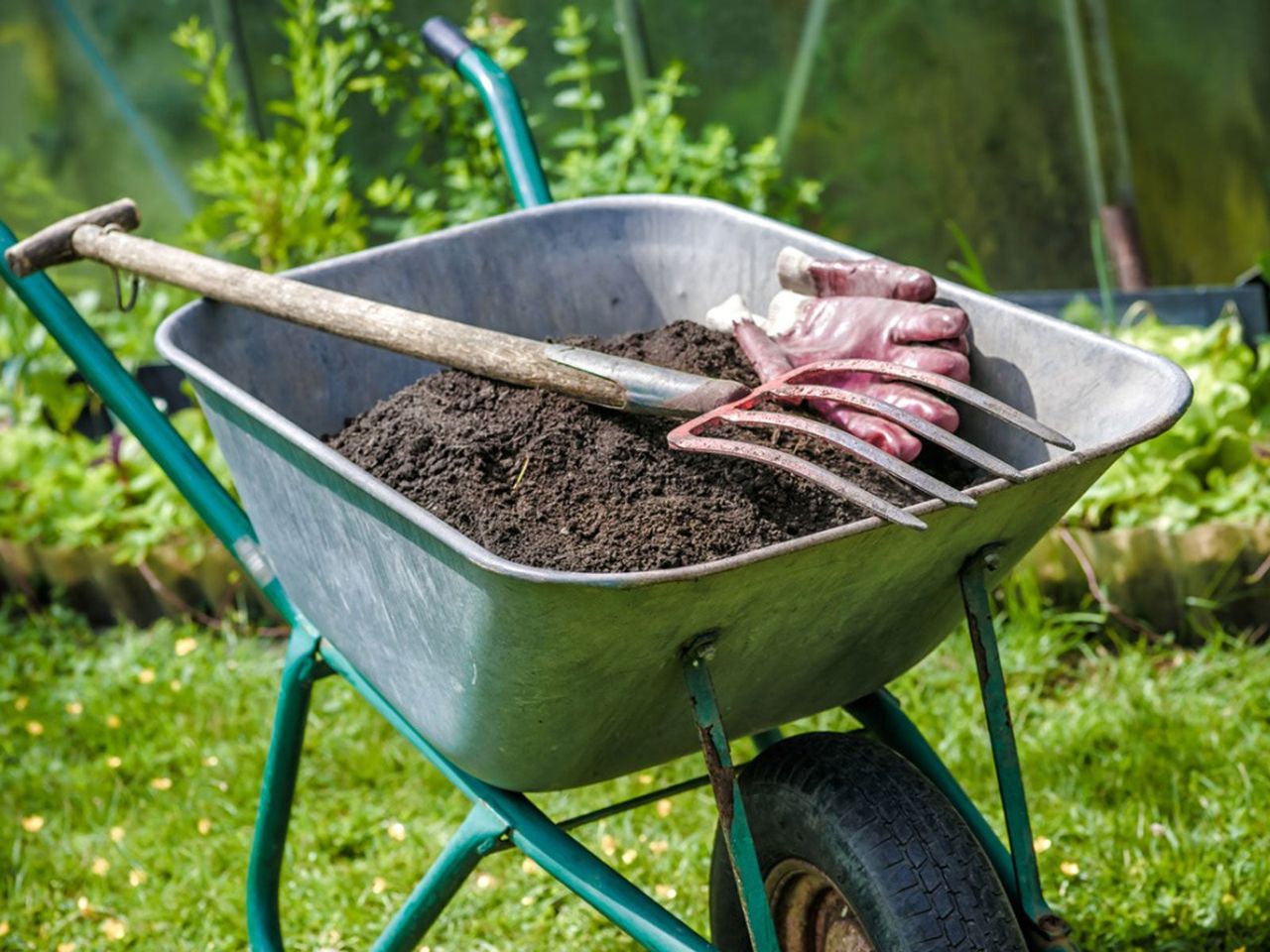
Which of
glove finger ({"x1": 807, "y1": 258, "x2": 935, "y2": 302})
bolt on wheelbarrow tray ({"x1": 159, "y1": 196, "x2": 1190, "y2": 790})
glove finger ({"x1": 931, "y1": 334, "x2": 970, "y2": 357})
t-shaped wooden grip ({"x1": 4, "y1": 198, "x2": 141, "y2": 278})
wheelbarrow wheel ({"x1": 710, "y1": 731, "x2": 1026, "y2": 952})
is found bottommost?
wheelbarrow wheel ({"x1": 710, "y1": 731, "x2": 1026, "y2": 952})

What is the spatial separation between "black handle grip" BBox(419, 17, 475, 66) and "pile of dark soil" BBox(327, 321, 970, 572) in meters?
0.84

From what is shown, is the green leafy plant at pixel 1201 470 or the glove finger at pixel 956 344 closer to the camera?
the glove finger at pixel 956 344

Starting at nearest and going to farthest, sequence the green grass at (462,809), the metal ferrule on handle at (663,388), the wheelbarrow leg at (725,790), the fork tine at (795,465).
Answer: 1. the fork tine at (795,465)
2. the wheelbarrow leg at (725,790)
3. the metal ferrule on handle at (663,388)
4. the green grass at (462,809)

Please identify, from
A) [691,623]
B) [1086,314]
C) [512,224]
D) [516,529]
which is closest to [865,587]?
[691,623]

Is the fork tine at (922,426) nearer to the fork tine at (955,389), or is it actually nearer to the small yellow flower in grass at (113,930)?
the fork tine at (955,389)

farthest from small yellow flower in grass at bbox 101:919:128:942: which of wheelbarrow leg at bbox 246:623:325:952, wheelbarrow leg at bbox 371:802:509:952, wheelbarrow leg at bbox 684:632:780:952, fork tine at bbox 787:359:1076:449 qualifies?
fork tine at bbox 787:359:1076:449

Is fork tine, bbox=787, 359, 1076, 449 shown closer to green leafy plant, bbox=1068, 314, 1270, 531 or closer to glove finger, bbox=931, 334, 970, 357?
glove finger, bbox=931, 334, 970, 357

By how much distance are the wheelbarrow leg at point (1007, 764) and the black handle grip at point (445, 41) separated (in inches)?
51.0

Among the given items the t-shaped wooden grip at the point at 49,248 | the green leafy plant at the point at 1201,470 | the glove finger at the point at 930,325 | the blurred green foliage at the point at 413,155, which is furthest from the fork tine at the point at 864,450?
the blurred green foliage at the point at 413,155

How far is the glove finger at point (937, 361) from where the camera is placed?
161 cm

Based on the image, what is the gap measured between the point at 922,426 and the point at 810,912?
0.54 meters

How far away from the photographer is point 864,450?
1324 mm

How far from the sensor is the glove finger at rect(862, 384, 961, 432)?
159cm

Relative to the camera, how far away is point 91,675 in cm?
319
